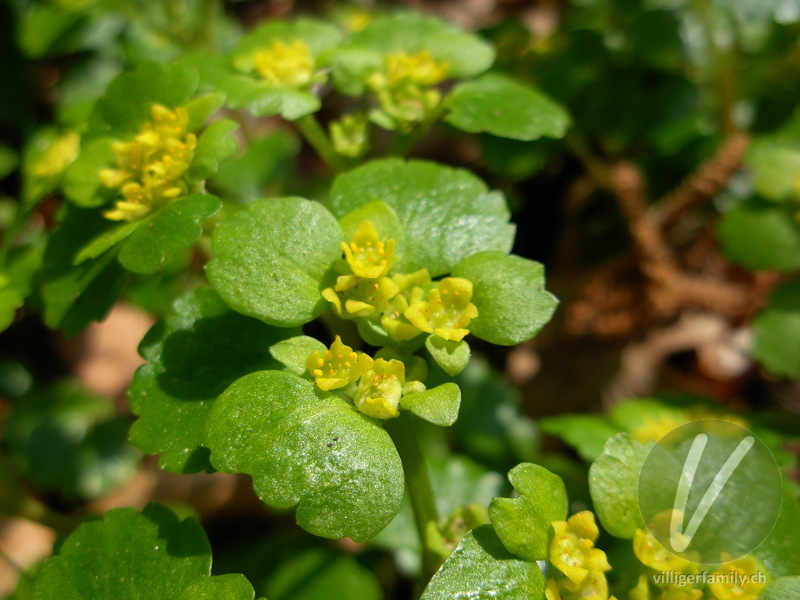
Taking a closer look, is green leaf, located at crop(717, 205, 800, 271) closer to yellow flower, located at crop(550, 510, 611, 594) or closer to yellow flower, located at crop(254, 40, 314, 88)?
yellow flower, located at crop(550, 510, 611, 594)

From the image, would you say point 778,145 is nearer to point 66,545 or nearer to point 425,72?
point 425,72

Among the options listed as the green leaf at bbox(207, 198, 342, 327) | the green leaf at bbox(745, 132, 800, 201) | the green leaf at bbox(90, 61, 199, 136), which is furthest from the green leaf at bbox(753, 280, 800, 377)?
the green leaf at bbox(90, 61, 199, 136)

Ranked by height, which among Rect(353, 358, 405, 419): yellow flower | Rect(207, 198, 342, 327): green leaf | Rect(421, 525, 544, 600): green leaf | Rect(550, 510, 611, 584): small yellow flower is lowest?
Rect(421, 525, 544, 600): green leaf

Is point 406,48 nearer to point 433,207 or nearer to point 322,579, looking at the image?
point 433,207

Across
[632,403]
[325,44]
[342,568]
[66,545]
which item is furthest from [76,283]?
[632,403]

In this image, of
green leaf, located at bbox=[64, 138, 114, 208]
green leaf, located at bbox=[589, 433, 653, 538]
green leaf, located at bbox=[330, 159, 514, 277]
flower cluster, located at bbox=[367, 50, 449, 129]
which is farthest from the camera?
flower cluster, located at bbox=[367, 50, 449, 129]

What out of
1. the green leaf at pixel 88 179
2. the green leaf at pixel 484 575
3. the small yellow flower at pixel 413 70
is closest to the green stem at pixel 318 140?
the small yellow flower at pixel 413 70
